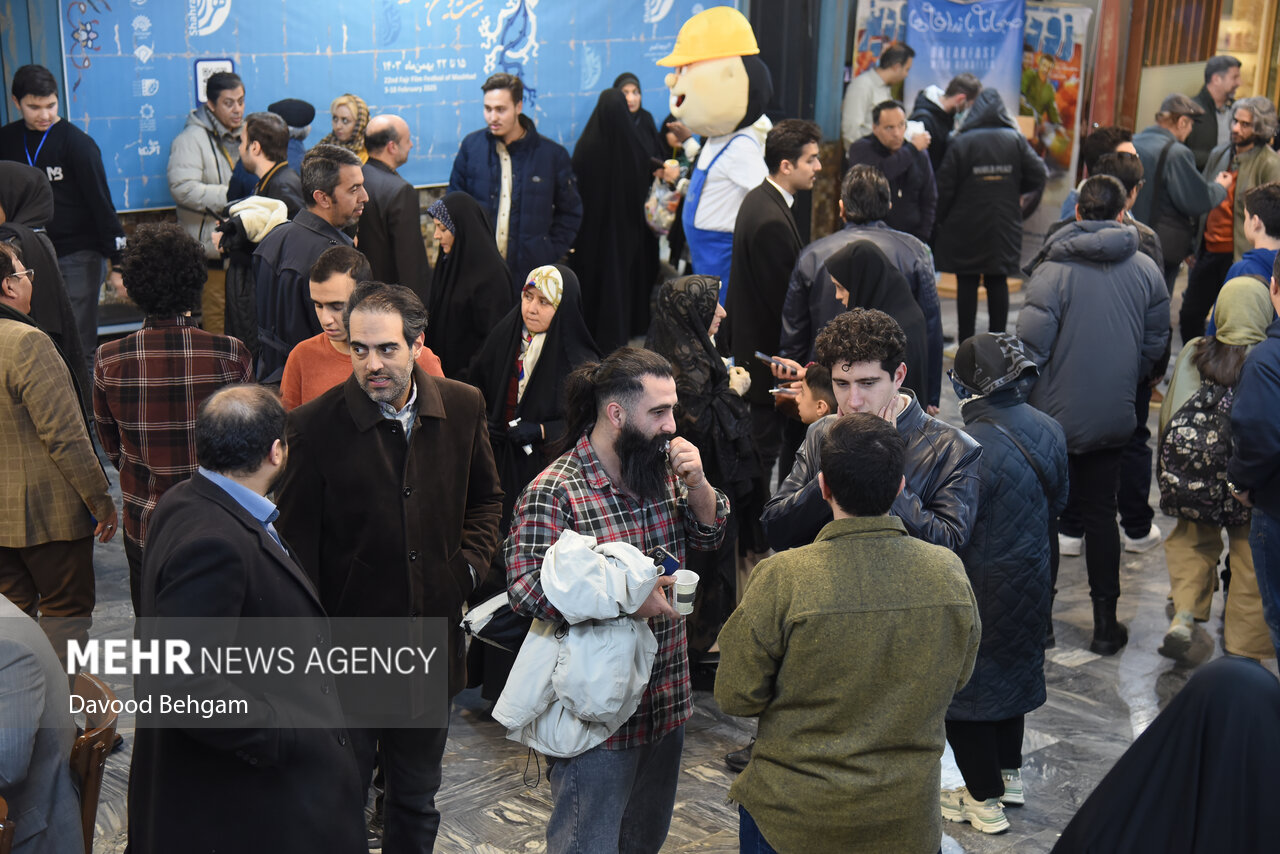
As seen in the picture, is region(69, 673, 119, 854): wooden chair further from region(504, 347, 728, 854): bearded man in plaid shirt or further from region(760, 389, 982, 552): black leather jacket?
region(760, 389, 982, 552): black leather jacket

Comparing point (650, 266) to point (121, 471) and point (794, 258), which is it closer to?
point (794, 258)

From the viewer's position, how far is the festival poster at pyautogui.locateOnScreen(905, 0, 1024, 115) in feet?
37.2

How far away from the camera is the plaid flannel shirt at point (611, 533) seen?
291 centimetres

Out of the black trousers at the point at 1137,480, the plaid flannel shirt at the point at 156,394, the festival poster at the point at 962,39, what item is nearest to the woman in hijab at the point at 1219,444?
the black trousers at the point at 1137,480

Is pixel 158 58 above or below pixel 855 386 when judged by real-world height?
above

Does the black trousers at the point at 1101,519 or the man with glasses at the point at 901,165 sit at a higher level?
the man with glasses at the point at 901,165

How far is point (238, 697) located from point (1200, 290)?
852 cm

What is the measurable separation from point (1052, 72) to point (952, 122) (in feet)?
8.21

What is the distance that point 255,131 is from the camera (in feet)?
20.4

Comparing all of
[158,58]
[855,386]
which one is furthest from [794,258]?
[158,58]

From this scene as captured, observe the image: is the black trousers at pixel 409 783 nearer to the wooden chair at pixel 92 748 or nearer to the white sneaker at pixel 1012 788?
the wooden chair at pixel 92 748

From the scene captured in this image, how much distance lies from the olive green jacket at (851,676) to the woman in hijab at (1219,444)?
283 centimetres

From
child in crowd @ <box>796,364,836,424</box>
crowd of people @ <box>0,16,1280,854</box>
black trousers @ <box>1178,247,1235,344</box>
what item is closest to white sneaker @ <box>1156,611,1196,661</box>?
crowd of people @ <box>0,16,1280,854</box>

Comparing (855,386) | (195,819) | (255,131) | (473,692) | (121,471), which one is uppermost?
(255,131)
